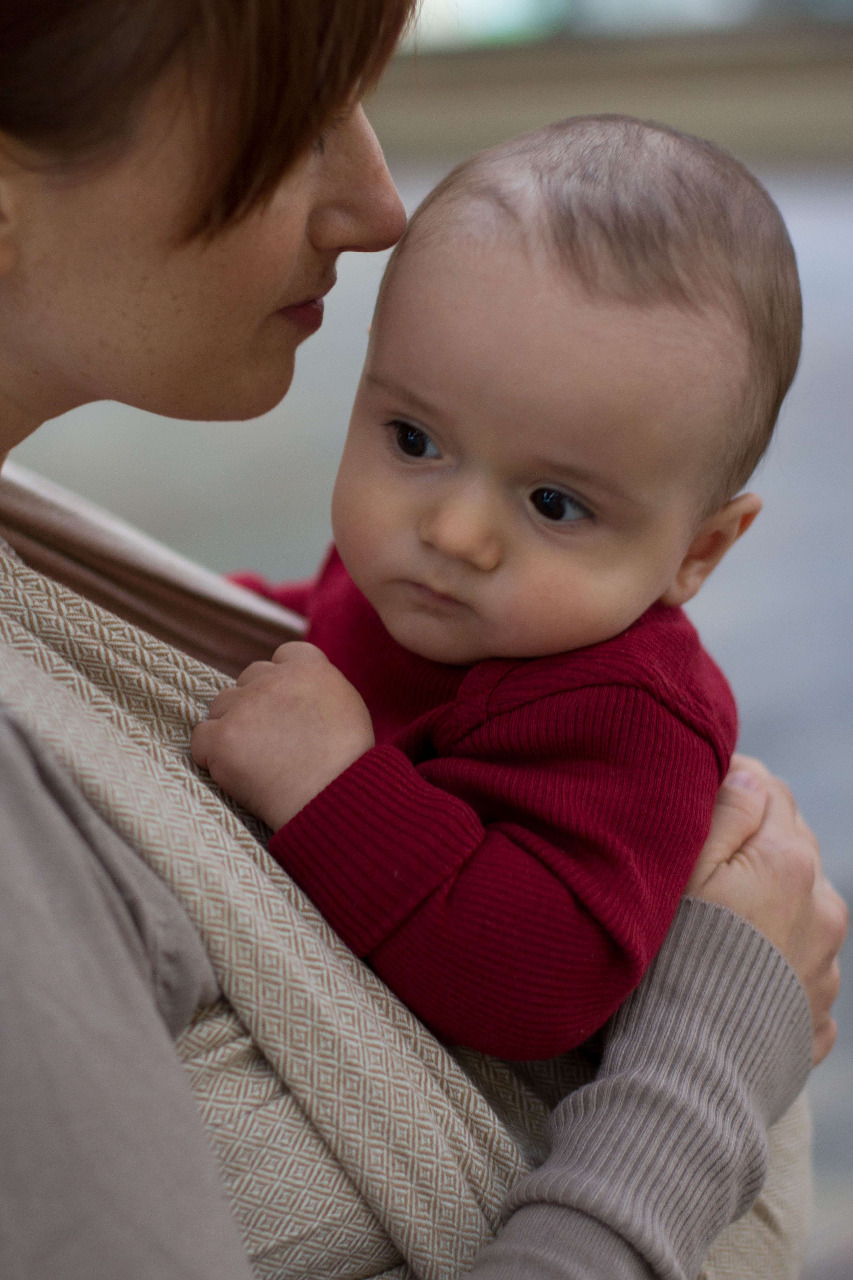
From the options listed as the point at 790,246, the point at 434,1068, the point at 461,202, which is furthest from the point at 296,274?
the point at 434,1068

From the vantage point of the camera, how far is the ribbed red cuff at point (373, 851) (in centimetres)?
80

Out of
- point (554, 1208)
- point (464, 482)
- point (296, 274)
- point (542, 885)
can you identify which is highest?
point (296, 274)

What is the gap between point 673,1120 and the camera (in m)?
0.80

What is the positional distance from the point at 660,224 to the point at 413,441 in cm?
23

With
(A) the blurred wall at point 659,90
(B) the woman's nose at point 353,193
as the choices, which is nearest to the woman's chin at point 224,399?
(B) the woman's nose at point 353,193

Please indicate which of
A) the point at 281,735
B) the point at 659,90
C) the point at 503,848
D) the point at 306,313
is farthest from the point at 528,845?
the point at 659,90

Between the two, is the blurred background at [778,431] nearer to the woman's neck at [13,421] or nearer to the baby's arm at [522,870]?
the woman's neck at [13,421]

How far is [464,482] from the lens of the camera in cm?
87

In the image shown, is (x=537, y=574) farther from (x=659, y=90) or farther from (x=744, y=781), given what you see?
(x=659, y=90)

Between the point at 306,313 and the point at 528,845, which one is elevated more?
the point at 306,313

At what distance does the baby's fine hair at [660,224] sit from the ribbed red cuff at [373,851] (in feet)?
1.03

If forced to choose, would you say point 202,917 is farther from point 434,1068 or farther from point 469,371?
point 469,371

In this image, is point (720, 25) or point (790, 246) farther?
point (720, 25)

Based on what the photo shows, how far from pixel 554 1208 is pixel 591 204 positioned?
2.14ft
